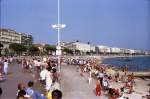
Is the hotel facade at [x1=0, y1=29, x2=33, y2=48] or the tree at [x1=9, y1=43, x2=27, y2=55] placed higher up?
the hotel facade at [x1=0, y1=29, x2=33, y2=48]

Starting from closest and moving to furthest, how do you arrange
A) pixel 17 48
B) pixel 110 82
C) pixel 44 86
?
1. pixel 44 86
2. pixel 110 82
3. pixel 17 48

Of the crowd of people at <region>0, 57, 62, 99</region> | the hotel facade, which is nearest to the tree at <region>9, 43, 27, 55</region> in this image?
the hotel facade

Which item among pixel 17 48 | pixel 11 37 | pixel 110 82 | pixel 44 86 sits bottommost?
pixel 110 82

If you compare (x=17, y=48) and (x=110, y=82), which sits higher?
(x=17, y=48)

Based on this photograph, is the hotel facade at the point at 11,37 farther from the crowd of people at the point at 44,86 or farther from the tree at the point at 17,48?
the crowd of people at the point at 44,86

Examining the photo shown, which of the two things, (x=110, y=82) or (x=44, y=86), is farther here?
(x=110, y=82)

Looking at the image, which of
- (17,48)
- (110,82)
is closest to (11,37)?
(17,48)

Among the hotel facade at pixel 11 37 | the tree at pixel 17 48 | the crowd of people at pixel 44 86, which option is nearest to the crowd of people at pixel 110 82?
the crowd of people at pixel 44 86

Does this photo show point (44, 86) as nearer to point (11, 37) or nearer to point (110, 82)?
point (110, 82)

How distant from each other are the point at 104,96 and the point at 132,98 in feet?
4.75

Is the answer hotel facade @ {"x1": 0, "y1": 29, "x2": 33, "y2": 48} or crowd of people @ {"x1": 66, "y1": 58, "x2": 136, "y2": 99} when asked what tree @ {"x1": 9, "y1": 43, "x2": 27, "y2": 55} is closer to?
hotel facade @ {"x1": 0, "y1": 29, "x2": 33, "y2": 48}

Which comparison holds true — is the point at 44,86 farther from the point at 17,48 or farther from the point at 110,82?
the point at 17,48

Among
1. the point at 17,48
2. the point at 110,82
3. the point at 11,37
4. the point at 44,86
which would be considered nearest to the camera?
the point at 44,86

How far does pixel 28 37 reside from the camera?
197750 mm
